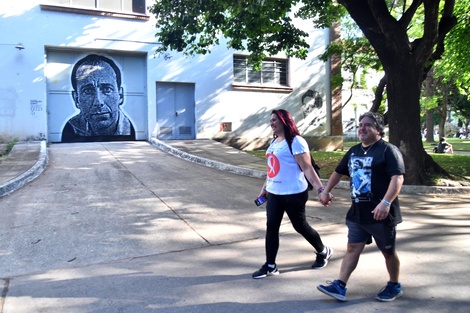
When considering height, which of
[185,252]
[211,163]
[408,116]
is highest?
[408,116]

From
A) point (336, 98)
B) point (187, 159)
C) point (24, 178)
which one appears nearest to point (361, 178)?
point (24, 178)

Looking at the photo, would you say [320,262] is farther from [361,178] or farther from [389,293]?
[361,178]

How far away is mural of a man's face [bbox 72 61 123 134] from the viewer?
49.5 feet

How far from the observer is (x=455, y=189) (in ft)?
29.5

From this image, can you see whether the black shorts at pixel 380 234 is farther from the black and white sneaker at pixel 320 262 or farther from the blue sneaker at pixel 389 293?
the black and white sneaker at pixel 320 262

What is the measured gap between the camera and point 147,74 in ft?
51.4

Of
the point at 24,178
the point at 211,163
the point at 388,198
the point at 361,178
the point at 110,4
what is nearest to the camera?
the point at 388,198

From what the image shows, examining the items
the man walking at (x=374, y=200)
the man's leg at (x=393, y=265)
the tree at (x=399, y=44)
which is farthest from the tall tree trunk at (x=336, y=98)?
the man's leg at (x=393, y=265)

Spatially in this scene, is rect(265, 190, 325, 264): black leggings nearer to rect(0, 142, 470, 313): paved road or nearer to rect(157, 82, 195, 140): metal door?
rect(0, 142, 470, 313): paved road

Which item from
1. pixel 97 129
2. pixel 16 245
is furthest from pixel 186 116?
pixel 16 245

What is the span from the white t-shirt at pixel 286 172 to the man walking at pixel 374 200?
1.93 feet

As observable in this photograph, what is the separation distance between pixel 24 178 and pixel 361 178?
24.3 feet

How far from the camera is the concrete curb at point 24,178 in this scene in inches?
297

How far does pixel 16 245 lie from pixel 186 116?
11884 mm
